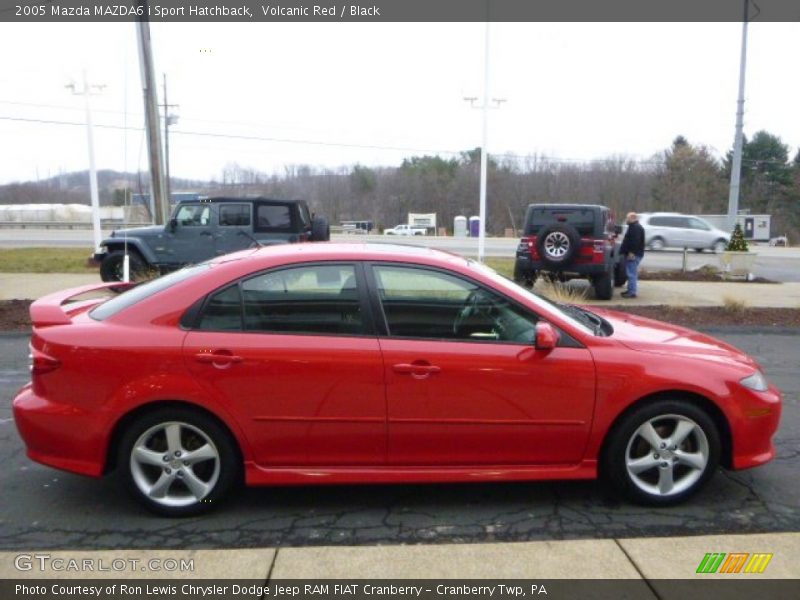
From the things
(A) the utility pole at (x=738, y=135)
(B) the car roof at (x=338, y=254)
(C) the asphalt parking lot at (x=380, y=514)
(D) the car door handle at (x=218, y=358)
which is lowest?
(C) the asphalt parking lot at (x=380, y=514)

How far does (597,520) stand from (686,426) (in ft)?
2.35

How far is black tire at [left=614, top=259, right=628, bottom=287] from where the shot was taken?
44.8 feet

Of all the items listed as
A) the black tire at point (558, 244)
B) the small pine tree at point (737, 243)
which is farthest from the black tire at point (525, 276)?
the small pine tree at point (737, 243)

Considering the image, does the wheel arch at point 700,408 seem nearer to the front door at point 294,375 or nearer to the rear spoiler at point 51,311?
the front door at point 294,375

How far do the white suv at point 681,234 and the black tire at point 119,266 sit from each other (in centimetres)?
2309

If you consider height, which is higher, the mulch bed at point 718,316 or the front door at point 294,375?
the front door at point 294,375

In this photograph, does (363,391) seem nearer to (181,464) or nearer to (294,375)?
(294,375)

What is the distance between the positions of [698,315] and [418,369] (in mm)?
8295

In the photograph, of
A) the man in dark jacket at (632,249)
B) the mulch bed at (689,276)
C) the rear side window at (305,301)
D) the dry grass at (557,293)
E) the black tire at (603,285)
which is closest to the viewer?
the rear side window at (305,301)

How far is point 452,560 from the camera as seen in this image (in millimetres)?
2938

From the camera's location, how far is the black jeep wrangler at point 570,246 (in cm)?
1158

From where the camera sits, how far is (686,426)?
3471mm

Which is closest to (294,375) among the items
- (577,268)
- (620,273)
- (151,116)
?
(577,268)
